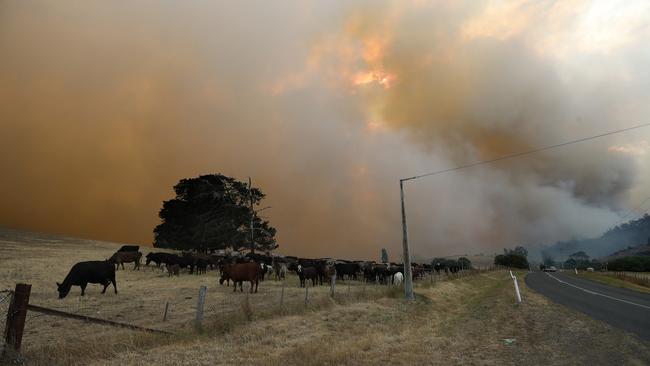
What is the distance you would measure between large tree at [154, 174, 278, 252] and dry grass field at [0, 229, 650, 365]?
135 ft

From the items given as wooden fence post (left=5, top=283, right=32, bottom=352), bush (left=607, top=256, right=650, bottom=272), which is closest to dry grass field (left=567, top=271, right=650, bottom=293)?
wooden fence post (left=5, top=283, right=32, bottom=352)

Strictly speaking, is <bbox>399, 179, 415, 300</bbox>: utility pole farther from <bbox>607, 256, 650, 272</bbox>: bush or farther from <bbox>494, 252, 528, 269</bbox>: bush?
<bbox>494, 252, 528, 269</bbox>: bush

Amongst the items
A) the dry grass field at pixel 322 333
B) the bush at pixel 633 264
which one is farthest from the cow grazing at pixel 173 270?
the bush at pixel 633 264

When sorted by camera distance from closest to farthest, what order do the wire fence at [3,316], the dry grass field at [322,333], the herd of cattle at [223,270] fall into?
the wire fence at [3,316], the dry grass field at [322,333], the herd of cattle at [223,270]

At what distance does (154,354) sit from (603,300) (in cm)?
2874

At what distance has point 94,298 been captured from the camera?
2319 cm

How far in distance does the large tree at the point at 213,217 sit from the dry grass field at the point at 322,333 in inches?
1625

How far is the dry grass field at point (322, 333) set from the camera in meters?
11.8

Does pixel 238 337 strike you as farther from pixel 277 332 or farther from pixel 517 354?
pixel 517 354

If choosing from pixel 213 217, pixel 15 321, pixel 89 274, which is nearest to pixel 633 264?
pixel 213 217

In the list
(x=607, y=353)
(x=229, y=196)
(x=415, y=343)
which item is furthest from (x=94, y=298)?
(x=229, y=196)

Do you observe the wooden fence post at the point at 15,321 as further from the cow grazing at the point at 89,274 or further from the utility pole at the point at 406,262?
the utility pole at the point at 406,262

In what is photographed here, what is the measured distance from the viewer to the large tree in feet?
223

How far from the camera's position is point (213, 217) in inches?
2734
